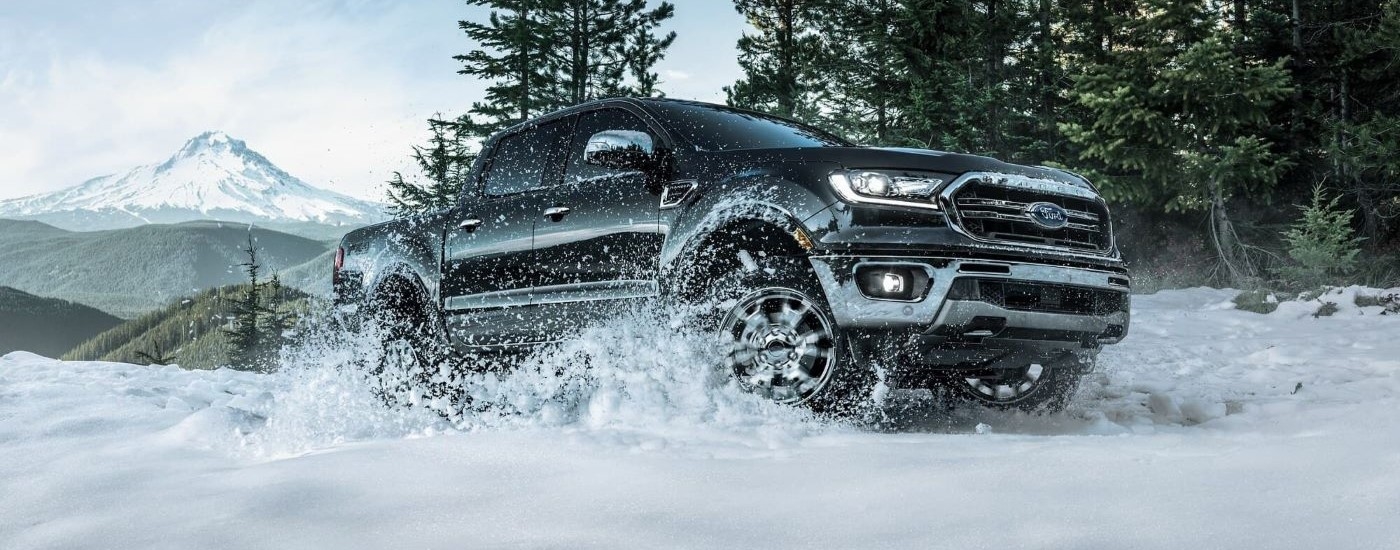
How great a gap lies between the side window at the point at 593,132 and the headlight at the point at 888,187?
3.79 feet

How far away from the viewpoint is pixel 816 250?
374 cm

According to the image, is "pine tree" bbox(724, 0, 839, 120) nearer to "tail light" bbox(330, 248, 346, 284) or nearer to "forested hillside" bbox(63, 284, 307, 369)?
"tail light" bbox(330, 248, 346, 284)

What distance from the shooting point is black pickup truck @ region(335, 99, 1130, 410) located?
12.1 feet

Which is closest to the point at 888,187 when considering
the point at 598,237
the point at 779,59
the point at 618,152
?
the point at 618,152

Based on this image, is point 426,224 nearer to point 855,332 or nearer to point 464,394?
point 464,394

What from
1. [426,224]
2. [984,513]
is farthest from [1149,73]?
[984,513]

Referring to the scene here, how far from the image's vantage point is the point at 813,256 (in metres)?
3.75

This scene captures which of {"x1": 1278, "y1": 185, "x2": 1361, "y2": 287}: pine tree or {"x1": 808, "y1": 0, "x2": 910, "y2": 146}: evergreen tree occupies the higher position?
{"x1": 808, "y1": 0, "x2": 910, "y2": 146}: evergreen tree

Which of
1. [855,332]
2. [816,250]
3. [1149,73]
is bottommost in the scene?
[855,332]

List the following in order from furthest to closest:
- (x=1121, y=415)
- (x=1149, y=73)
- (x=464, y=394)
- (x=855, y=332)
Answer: (x=1149, y=73) → (x=464, y=394) → (x=1121, y=415) → (x=855, y=332)

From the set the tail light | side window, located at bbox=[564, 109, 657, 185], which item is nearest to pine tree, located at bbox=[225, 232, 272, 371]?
the tail light

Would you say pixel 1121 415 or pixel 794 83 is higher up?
pixel 794 83

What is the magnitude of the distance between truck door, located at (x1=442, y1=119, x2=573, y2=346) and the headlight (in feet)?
5.73

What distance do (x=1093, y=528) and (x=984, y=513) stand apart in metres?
0.25
